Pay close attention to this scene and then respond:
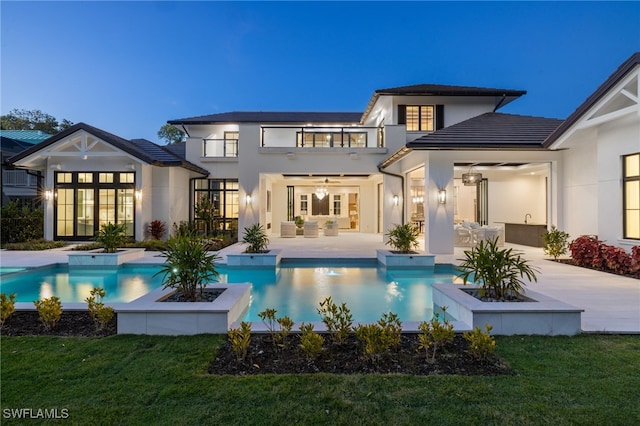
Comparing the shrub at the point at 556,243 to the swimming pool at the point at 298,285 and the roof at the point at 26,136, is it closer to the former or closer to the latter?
the swimming pool at the point at 298,285

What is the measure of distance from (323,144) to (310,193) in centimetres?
653

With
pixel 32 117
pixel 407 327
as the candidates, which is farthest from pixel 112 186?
pixel 32 117

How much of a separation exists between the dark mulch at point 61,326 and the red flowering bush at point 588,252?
10.4 meters

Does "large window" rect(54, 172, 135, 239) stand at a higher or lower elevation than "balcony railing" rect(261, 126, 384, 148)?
lower

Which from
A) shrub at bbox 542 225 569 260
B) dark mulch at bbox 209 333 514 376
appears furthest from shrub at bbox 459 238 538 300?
shrub at bbox 542 225 569 260

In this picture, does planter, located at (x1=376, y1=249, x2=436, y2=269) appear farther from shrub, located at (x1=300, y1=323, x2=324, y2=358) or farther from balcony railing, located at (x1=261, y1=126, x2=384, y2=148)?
balcony railing, located at (x1=261, y1=126, x2=384, y2=148)

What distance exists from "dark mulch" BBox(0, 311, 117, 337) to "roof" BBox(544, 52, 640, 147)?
417 inches

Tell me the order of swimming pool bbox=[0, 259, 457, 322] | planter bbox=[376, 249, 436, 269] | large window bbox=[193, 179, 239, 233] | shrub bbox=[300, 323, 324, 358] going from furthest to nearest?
large window bbox=[193, 179, 239, 233] < planter bbox=[376, 249, 436, 269] < swimming pool bbox=[0, 259, 457, 322] < shrub bbox=[300, 323, 324, 358]

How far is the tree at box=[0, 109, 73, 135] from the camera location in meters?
36.2

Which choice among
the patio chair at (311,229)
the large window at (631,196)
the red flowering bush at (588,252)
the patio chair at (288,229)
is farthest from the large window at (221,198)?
the large window at (631,196)

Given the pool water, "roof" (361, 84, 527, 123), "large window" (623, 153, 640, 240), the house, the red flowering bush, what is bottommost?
the pool water

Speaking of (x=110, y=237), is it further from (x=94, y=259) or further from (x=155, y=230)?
(x=155, y=230)

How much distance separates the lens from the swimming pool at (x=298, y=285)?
20.0 feet

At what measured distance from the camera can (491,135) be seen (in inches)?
429
